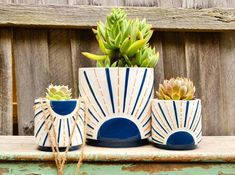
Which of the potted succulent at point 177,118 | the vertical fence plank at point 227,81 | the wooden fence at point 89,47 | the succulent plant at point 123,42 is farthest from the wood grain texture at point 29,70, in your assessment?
the vertical fence plank at point 227,81

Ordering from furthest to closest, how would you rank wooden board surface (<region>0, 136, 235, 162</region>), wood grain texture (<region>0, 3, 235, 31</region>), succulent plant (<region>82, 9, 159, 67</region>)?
wood grain texture (<region>0, 3, 235, 31</region>), succulent plant (<region>82, 9, 159, 67</region>), wooden board surface (<region>0, 136, 235, 162</region>)

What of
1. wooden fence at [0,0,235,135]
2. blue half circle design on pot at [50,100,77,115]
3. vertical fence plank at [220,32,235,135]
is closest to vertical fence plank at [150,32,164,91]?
wooden fence at [0,0,235,135]

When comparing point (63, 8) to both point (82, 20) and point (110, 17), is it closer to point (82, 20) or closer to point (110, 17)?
point (82, 20)

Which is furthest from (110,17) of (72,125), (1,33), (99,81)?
(1,33)

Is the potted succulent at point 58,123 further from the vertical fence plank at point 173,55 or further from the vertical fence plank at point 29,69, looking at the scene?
the vertical fence plank at point 173,55

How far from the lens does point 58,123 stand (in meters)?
0.71

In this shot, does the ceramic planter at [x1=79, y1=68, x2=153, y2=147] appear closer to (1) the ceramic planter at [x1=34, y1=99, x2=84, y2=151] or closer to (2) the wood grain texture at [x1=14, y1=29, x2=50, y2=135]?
(1) the ceramic planter at [x1=34, y1=99, x2=84, y2=151]

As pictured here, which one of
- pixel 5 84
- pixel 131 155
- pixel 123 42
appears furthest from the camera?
pixel 5 84

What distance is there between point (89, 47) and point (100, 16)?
0.09m

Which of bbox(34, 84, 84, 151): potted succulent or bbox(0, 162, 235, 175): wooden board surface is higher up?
bbox(34, 84, 84, 151): potted succulent

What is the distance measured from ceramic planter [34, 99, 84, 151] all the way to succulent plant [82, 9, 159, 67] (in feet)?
0.50

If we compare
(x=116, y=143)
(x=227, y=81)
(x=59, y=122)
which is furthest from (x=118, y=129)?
(x=227, y=81)

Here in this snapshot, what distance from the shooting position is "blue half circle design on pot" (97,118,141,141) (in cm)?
77

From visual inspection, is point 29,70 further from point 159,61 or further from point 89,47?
point 159,61
